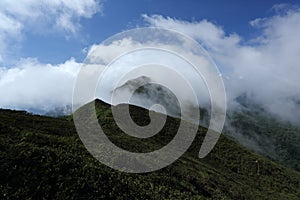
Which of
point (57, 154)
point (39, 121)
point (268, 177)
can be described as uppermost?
point (268, 177)

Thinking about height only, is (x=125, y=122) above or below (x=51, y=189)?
above

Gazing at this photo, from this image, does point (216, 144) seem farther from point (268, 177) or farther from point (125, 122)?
point (125, 122)

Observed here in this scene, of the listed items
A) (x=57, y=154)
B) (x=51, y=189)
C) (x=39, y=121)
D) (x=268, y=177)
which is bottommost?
(x=51, y=189)

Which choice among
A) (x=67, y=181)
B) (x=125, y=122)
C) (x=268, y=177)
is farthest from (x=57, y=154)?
(x=268, y=177)

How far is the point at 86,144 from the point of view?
5203 cm

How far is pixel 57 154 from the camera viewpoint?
110ft

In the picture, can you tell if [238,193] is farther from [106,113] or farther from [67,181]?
[106,113]

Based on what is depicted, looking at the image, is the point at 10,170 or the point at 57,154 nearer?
the point at 10,170

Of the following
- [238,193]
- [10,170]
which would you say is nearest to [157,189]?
[10,170]

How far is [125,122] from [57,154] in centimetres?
7410

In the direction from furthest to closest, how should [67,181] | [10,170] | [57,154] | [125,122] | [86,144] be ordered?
1. [125,122]
2. [86,144]
3. [57,154]
4. [67,181]
5. [10,170]

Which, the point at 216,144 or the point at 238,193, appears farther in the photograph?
the point at 216,144

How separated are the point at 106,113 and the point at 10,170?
80999mm

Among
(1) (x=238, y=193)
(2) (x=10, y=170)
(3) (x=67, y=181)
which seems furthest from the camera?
(1) (x=238, y=193)
